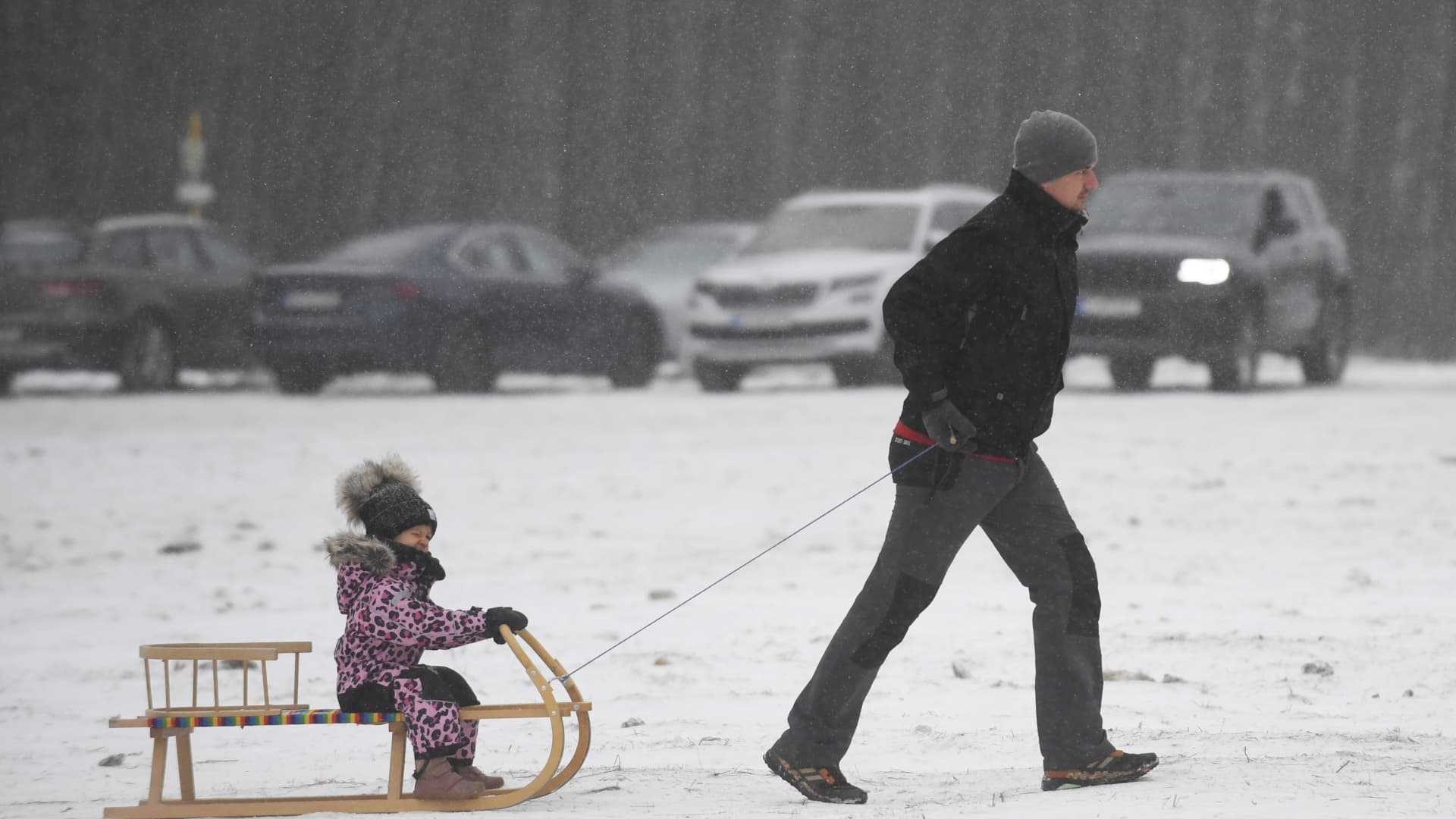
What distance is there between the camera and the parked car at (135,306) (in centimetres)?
1753

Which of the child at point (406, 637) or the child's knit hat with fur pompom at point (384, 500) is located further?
the child's knit hat with fur pompom at point (384, 500)

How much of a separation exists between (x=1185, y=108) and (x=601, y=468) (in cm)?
1861

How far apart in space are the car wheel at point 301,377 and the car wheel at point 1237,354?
695cm

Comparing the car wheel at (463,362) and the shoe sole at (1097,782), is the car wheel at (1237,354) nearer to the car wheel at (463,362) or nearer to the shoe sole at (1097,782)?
the car wheel at (463,362)

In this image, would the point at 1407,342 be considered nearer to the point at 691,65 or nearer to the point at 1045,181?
the point at 691,65

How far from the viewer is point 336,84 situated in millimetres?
27406

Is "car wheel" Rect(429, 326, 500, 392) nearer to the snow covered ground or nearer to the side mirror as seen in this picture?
the snow covered ground

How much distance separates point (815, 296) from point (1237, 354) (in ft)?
10.6

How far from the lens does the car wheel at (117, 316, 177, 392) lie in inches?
712

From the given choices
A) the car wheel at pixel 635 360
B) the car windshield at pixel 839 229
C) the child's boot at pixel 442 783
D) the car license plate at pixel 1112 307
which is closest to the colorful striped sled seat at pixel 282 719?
the child's boot at pixel 442 783

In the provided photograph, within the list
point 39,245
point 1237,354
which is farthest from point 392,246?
point 1237,354

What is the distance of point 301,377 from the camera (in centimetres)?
1803

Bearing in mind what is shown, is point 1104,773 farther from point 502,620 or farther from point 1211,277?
point 1211,277

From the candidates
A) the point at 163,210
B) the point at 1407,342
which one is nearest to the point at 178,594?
the point at 163,210
